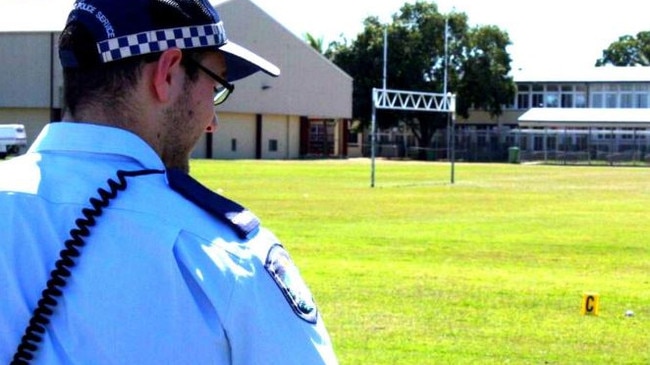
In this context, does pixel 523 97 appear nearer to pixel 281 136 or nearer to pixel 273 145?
pixel 281 136

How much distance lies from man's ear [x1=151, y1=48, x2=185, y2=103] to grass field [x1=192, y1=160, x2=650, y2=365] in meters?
6.83

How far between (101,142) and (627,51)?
137 metres

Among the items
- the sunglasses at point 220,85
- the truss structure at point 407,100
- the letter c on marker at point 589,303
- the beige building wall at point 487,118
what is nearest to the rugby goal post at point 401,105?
the truss structure at point 407,100

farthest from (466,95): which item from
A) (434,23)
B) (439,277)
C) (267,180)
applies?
(439,277)

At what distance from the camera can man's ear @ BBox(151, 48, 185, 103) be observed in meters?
2.35

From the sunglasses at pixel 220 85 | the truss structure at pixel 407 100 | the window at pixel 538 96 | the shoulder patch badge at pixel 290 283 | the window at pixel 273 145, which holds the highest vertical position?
the window at pixel 538 96

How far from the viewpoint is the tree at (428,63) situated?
311ft

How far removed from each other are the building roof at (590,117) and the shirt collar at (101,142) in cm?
8212

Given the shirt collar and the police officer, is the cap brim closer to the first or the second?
the police officer

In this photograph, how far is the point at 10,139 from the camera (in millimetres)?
61938

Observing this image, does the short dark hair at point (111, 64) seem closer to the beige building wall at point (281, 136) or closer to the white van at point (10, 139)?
the white van at point (10, 139)

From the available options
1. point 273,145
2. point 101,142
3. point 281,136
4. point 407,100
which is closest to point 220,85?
point 101,142

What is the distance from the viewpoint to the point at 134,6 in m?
2.36

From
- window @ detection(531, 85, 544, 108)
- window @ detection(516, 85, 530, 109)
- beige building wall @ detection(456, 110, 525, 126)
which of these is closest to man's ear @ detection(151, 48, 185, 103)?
window @ detection(531, 85, 544, 108)
